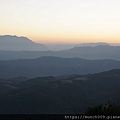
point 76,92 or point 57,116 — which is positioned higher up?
point 57,116

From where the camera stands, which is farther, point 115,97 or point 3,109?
point 115,97

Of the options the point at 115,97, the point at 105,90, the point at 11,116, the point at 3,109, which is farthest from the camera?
the point at 105,90

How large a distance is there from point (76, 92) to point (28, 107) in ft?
141

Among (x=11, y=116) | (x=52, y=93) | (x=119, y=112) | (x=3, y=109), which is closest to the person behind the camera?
(x=11, y=116)

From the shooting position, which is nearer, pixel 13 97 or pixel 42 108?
pixel 42 108

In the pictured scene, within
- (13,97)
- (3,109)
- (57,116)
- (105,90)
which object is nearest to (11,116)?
(57,116)

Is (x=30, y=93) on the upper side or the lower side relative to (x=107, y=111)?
lower

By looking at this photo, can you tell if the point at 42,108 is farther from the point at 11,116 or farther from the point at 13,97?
the point at 11,116

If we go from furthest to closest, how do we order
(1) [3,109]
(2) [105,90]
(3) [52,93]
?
(2) [105,90], (3) [52,93], (1) [3,109]

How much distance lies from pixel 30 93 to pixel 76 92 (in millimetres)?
32698

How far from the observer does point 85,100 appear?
563 feet

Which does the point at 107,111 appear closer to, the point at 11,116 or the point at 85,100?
the point at 11,116

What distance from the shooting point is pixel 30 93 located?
175 m

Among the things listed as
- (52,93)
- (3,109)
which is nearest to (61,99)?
(52,93)
